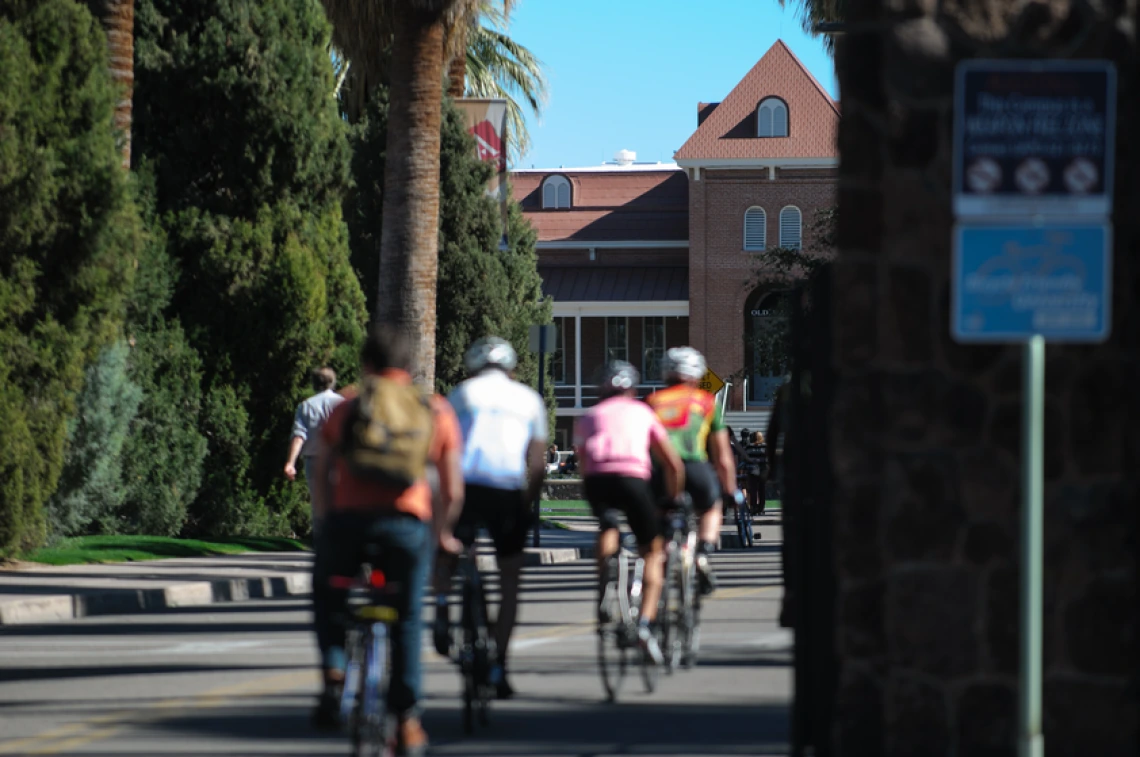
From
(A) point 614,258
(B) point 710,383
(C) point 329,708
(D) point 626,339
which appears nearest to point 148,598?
(C) point 329,708

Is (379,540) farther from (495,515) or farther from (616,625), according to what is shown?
(616,625)

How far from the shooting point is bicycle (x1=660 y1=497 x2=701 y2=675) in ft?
34.8

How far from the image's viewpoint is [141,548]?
20281 mm

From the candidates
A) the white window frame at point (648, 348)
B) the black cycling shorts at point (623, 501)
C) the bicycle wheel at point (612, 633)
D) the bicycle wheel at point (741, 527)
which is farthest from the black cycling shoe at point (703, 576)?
the white window frame at point (648, 348)

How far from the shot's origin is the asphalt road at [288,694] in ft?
28.0

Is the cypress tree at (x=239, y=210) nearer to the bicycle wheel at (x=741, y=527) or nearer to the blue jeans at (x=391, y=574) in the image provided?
the bicycle wheel at (x=741, y=527)

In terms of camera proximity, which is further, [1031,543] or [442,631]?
[442,631]

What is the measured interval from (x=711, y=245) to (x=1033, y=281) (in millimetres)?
57771

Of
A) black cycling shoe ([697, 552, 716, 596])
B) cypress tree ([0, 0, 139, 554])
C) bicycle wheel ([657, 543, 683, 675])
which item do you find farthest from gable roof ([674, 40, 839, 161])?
bicycle wheel ([657, 543, 683, 675])

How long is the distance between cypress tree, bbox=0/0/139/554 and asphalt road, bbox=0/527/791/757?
10.9 feet

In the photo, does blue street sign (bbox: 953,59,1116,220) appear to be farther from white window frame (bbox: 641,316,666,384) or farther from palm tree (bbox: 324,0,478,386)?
white window frame (bbox: 641,316,666,384)

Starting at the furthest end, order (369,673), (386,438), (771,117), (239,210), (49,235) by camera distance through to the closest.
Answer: (771,117) < (239,210) < (49,235) < (386,438) < (369,673)

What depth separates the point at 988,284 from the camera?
6309 mm

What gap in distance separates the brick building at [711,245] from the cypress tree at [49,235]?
4348 cm
